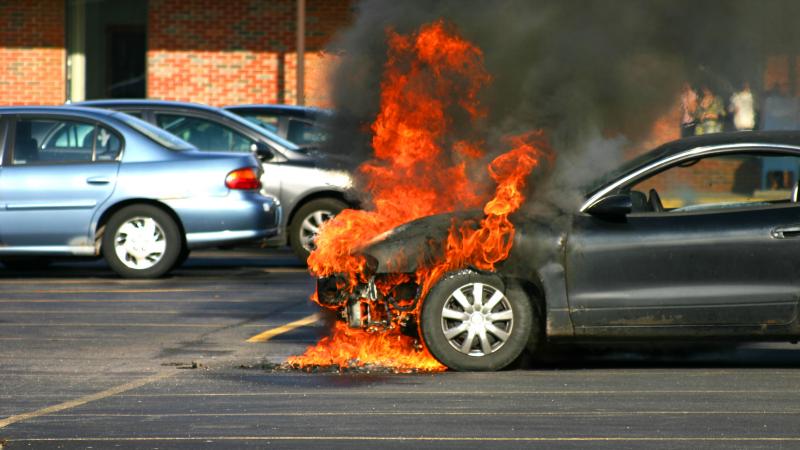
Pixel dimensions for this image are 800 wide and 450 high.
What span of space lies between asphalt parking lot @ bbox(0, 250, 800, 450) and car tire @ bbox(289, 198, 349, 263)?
4.67m

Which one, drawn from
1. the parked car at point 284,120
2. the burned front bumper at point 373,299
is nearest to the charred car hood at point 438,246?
the burned front bumper at point 373,299

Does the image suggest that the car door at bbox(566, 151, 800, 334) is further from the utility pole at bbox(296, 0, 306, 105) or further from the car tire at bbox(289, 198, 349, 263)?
the utility pole at bbox(296, 0, 306, 105)

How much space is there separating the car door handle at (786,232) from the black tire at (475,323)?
1.39 meters

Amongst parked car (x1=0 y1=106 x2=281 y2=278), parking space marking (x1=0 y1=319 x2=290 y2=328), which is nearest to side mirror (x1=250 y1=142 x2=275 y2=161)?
parked car (x1=0 y1=106 x2=281 y2=278)

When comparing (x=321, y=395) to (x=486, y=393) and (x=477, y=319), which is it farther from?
(x=477, y=319)

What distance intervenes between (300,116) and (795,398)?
11.6 m

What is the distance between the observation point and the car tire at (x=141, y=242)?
1470 centimetres

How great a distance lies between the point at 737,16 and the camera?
429 inches

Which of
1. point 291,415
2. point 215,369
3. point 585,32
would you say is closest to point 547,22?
point 585,32

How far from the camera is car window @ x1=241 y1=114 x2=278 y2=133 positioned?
60.4 ft

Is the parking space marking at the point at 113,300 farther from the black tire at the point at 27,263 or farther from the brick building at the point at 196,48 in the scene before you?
the brick building at the point at 196,48

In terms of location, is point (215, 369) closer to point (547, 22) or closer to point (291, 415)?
point (291, 415)

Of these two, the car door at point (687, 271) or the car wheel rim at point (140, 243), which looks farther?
the car wheel rim at point (140, 243)

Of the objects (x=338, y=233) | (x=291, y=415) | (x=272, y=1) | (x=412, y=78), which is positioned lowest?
(x=291, y=415)
